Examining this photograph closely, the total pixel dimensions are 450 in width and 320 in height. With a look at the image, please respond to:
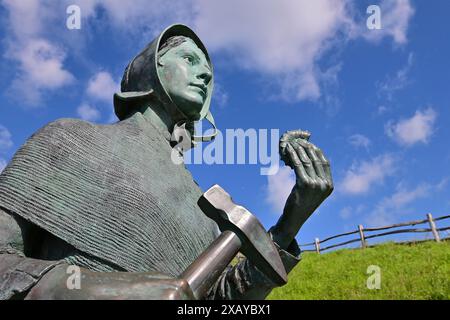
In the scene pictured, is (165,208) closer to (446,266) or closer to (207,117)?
(207,117)

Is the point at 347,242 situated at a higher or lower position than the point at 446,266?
higher

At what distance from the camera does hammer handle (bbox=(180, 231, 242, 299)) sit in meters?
1.60

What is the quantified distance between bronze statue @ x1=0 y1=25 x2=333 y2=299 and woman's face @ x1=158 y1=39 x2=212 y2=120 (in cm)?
27

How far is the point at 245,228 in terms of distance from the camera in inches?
70.3

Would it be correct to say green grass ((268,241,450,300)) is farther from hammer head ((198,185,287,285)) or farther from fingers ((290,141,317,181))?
hammer head ((198,185,287,285))

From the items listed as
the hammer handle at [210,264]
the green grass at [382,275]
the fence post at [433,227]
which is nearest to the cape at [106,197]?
A: the hammer handle at [210,264]

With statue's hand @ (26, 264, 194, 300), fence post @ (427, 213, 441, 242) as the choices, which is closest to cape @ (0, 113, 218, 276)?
statue's hand @ (26, 264, 194, 300)

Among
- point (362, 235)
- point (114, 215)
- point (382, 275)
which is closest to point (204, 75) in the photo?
point (114, 215)

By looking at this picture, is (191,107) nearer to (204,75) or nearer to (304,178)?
(204,75)

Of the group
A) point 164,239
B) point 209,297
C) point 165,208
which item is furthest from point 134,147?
point 209,297

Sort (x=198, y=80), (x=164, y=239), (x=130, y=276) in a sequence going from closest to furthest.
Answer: (x=130, y=276) < (x=164, y=239) < (x=198, y=80)

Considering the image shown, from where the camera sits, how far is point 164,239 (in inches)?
84.6

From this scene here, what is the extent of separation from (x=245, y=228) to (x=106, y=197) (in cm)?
69

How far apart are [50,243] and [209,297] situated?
876mm
